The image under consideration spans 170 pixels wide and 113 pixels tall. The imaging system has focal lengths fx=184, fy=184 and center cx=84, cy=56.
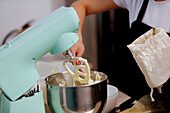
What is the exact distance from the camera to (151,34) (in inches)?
29.9

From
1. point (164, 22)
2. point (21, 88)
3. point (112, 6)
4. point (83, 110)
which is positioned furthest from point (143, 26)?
point (21, 88)

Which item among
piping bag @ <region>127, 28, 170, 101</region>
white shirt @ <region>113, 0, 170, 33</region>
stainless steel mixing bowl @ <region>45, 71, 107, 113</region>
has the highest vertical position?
white shirt @ <region>113, 0, 170, 33</region>

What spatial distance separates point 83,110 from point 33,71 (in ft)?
0.74

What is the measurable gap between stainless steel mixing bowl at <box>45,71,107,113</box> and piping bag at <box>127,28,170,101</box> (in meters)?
0.18

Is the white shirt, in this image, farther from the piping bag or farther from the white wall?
the white wall

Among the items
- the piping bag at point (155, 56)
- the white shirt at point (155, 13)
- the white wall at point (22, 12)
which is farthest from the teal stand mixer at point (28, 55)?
the white wall at point (22, 12)

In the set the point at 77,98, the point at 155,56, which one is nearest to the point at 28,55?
the point at 77,98

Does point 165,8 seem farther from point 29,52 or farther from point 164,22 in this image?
point 29,52

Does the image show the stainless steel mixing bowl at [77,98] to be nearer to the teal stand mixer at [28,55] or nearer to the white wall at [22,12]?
the teal stand mixer at [28,55]

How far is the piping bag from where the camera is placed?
0.71m

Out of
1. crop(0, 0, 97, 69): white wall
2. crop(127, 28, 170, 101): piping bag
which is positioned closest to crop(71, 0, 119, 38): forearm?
crop(127, 28, 170, 101): piping bag

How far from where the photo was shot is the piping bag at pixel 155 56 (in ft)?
2.34

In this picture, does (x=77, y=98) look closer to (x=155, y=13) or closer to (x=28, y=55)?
(x=28, y=55)

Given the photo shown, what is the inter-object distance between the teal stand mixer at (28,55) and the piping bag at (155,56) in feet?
0.93
